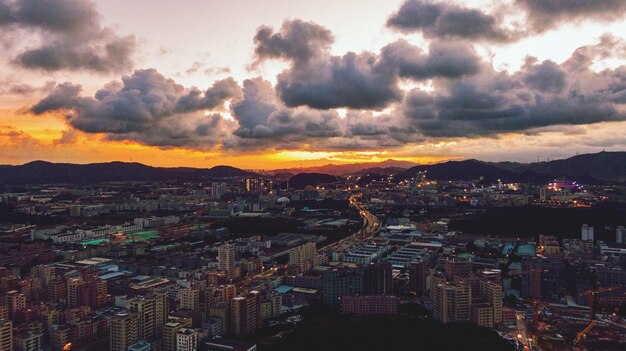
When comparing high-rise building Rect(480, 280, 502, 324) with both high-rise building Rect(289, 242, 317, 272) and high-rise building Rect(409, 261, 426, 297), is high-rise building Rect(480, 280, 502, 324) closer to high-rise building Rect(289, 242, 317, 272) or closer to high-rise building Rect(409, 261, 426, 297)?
high-rise building Rect(409, 261, 426, 297)

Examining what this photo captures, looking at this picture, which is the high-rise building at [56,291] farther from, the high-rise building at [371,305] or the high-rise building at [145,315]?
the high-rise building at [371,305]

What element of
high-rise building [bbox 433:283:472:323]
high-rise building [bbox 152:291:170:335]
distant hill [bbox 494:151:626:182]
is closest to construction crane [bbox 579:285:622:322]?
high-rise building [bbox 433:283:472:323]

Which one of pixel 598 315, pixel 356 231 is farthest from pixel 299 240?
pixel 598 315

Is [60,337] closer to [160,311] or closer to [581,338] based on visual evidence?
[160,311]

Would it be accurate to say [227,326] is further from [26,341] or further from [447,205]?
[447,205]

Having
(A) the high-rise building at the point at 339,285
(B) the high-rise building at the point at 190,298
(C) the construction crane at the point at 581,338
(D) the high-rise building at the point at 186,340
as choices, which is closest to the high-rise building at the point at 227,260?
(B) the high-rise building at the point at 190,298

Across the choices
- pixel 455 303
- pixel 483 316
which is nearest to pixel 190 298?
pixel 455 303
